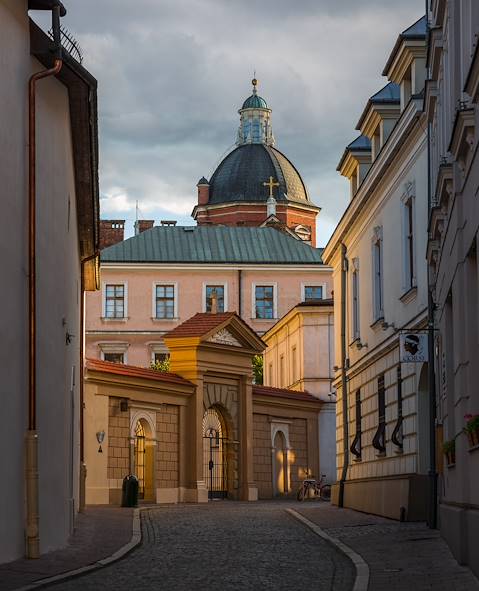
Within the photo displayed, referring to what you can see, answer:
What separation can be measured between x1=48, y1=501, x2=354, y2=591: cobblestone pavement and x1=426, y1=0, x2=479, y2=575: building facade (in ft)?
5.30

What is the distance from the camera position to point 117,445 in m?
36.1

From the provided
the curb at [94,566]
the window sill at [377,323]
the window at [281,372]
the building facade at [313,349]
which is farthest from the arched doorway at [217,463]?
the curb at [94,566]

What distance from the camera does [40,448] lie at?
17.5 meters

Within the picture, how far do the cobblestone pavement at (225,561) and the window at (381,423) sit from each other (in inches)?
211

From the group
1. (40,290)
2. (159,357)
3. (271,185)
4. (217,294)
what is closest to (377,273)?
Result: (40,290)

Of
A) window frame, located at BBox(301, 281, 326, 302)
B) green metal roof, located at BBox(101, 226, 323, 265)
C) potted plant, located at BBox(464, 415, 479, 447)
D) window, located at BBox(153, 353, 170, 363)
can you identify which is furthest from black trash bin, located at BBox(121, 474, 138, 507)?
window frame, located at BBox(301, 281, 326, 302)

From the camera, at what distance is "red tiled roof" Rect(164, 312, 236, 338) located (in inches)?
1615

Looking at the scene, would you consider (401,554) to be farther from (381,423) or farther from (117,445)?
(117,445)

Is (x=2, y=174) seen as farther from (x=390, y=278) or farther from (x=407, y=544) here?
(x=390, y=278)

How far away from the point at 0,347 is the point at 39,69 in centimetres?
420

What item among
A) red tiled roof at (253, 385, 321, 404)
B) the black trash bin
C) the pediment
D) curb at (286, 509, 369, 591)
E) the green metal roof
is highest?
the green metal roof

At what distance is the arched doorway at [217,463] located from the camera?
4350 centimetres

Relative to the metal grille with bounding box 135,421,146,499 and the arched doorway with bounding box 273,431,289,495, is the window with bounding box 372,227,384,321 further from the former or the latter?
the arched doorway with bounding box 273,431,289,495

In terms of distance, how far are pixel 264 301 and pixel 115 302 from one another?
8500 millimetres
